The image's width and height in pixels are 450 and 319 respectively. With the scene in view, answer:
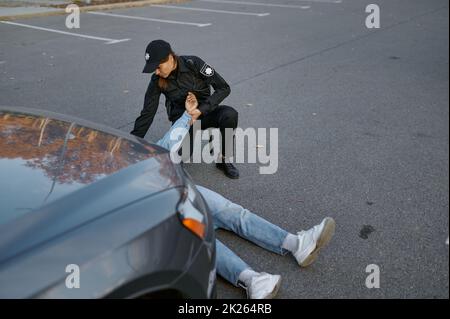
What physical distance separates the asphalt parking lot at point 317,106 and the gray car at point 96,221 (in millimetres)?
882

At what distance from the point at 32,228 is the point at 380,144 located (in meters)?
3.41

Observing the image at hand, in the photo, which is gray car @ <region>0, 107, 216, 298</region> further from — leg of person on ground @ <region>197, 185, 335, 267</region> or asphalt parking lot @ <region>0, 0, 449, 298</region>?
asphalt parking lot @ <region>0, 0, 449, 298</region>

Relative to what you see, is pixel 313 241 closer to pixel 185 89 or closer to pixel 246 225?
pixel 246 225

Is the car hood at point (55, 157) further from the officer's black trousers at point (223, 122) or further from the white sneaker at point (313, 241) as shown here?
the officer's black trousers at point (223, 122)

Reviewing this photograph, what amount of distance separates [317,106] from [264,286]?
10.8ft

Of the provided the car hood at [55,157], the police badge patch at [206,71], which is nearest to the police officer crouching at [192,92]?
the police badge patch at [206,71]

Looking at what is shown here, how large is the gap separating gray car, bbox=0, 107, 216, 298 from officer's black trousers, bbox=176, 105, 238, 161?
150cm

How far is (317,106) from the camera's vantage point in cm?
529

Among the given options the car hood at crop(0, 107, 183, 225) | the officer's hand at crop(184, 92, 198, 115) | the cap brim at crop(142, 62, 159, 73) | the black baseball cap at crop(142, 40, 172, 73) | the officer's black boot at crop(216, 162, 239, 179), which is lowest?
the officer's black boot at crop(216, 162, 239, 179)

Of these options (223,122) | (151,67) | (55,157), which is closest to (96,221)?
(55,157)

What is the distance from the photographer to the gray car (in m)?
1.46

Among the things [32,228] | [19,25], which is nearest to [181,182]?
[32,228]

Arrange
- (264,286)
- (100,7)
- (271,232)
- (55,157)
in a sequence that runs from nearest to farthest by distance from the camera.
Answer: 1. (55,157)
2. (264,286)
3. (271,232)
4. (100,7)

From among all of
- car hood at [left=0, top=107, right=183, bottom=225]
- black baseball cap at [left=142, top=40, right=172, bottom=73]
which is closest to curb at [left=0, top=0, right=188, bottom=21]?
black baseball cap at [left=142, top=40, right=172, bottom=73]
